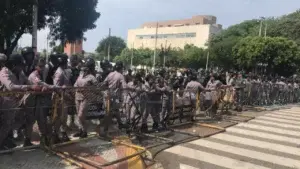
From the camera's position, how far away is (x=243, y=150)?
8.23 metres

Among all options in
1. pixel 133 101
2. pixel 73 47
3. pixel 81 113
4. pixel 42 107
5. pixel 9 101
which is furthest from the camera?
pixel 73 47

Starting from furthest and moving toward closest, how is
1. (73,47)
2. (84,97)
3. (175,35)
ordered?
(175,35), (73,47), (84,97)

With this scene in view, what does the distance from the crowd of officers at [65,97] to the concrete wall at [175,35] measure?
291 feet

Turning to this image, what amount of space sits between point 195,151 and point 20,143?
3.51m

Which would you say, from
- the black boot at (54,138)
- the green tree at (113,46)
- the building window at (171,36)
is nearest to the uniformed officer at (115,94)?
the black boot at (54,138)

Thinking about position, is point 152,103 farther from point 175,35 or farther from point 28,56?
point 175,35

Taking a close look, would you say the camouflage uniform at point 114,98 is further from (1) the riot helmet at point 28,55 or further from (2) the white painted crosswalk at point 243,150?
(1) the riot helmet at point 28,55

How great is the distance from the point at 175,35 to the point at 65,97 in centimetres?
10921

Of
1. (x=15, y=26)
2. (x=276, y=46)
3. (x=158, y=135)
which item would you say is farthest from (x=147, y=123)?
(x=276, y=46)

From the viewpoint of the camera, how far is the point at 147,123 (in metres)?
9.41

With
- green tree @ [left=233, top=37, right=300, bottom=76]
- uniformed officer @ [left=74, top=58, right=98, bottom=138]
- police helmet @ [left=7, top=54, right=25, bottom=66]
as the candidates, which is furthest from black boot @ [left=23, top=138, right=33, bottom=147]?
green tree @ [left=233, top=37, right=300, bottom=76]

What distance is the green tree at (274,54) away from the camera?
40.9 metres

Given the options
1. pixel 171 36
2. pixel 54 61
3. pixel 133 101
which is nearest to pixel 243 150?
pixel 133 101

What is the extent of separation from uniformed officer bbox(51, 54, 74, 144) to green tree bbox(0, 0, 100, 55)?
7481 mm
